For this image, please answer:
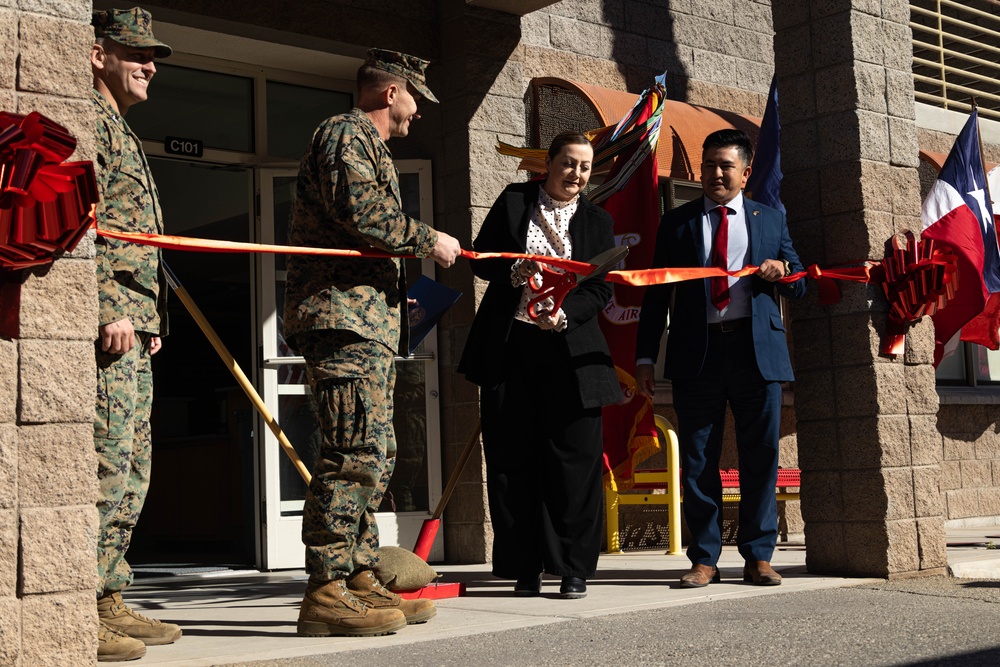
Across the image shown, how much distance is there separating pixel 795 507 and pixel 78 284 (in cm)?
741

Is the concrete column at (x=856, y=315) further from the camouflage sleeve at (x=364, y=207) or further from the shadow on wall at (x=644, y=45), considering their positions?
the shadow on wall at (x=644, y=45)

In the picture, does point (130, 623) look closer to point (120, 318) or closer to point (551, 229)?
point (120, 318)

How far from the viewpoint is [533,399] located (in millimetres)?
5629

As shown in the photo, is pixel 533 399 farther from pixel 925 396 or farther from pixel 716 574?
pixel 925 396

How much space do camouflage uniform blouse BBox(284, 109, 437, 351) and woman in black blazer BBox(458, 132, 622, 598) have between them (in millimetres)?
995

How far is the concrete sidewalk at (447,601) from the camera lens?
4.28 m

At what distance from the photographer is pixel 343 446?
441 cm

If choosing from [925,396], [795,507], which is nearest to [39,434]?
[925,396]

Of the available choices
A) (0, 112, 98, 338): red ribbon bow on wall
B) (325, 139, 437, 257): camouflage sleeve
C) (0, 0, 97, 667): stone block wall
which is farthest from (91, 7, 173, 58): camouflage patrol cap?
(0, 112, 98, 338): red ribbon bow on wall

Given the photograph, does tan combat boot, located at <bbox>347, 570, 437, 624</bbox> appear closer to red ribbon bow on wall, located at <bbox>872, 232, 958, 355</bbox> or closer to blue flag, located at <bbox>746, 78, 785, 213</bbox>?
red ribbon bow on wall, located at <bbox>872, 232, 958, 355</bbox>

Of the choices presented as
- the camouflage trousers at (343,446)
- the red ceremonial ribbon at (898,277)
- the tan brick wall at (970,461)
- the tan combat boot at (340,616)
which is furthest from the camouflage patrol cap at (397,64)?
the tan brick wall at (970,461)

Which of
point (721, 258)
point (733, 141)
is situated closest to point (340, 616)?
point (721, 258)

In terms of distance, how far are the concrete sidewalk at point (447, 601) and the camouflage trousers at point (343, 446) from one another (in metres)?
0.34

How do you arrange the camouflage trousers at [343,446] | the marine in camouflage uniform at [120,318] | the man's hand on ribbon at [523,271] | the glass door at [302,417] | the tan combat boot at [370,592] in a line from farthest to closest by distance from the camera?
1. the glass door at [302,417]
2. the man's hand on ribbon at [523,271]
3. the tan combat boot at [370,592]
4. the camouflage trousers at [343,446]
5. the marine in camouflage uniform at [120,318]
